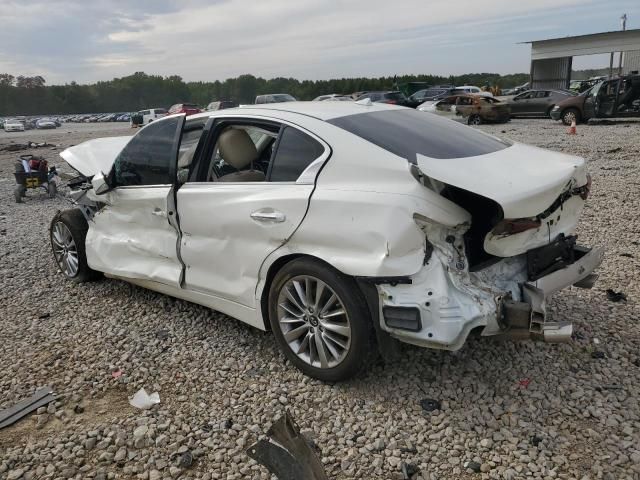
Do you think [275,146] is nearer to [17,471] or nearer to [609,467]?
[17,471]

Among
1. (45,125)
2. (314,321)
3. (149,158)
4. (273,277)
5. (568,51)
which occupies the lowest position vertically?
(45,125)

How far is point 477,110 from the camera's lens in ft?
73.0

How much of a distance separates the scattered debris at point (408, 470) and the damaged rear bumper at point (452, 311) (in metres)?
0.61

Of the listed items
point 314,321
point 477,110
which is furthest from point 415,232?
point 477,110

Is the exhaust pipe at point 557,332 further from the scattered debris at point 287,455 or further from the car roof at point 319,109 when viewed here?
the car roof at point 319,109

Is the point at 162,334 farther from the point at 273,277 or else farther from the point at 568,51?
the point at 568,51

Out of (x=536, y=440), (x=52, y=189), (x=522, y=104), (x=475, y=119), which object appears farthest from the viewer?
(x=522, y=104)

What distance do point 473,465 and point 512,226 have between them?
124 centimetres

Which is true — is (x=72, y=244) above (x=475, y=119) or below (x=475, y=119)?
above

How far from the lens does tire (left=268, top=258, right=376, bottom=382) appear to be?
307 cm

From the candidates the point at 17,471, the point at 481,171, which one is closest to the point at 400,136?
the point at 481,171

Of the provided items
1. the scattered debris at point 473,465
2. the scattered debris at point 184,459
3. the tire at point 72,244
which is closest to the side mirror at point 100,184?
the tire at point 72,244

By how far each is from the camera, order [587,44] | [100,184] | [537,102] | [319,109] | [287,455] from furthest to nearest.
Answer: [587,44] < [537,102] < [100,184] < [319,109] < [287,455]

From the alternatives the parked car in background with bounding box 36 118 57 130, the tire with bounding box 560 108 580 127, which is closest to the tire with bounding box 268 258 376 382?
the tire with bounding box 560 108 580 127
